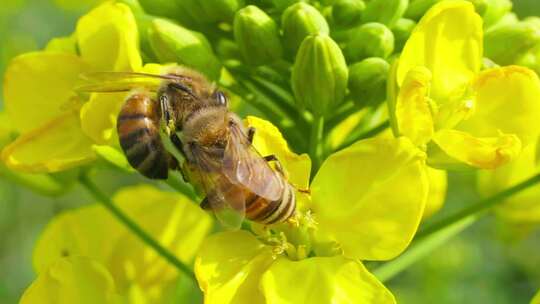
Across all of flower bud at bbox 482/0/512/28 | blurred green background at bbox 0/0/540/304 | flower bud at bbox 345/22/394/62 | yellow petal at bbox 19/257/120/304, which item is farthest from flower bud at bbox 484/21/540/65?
blurred green background at bbox 0/0/540/304

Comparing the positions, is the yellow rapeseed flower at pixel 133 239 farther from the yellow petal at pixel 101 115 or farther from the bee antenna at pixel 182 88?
the bee antenna at pixel 182 88

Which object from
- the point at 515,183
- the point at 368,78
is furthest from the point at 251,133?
the point at 515,183

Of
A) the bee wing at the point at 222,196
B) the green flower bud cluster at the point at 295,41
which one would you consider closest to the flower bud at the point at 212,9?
the green flower bud cluster at the point at 295,41

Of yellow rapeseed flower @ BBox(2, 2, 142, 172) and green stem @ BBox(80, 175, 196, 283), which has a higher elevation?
yellow rapeseed flower @ BBox(2, 2, 142, 172)

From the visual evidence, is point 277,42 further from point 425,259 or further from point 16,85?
point 425,259

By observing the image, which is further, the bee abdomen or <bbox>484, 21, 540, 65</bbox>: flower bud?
<bbox>484, 21, 540, 65</bbox>: flower bud

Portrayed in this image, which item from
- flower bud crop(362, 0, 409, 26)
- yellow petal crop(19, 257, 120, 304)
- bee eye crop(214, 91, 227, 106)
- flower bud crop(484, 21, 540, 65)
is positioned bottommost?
yellow petal crop(19, 257, 120, 304)

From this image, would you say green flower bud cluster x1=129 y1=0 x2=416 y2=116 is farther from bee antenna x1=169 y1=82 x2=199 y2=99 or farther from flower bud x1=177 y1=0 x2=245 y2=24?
bee antenna x1=169 y1=82 x2=199 y2=99
